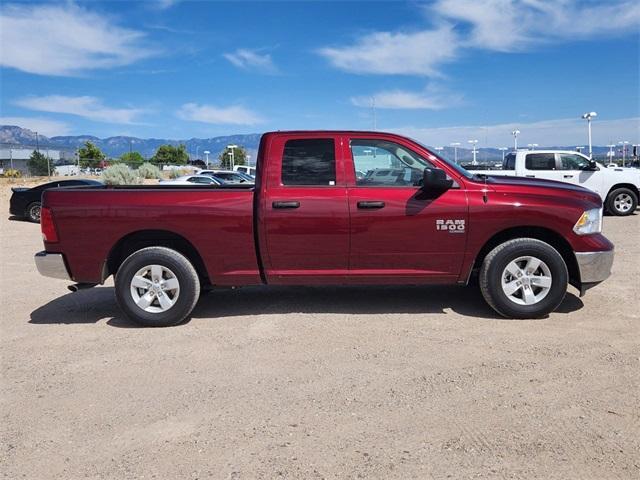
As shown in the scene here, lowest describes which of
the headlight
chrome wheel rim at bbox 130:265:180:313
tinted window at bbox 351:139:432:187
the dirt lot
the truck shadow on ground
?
the dirt lot

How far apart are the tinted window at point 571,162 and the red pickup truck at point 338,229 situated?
11.0 m

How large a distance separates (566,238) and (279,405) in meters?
3.38

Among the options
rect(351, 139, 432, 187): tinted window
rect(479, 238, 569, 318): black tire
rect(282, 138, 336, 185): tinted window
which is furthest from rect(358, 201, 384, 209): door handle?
rect(479, 238, 569, 318): black tire

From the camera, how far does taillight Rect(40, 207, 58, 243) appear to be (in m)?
5.54

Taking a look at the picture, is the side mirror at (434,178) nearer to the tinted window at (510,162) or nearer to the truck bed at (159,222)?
the truck bed at (159,222)

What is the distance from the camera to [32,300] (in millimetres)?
6996

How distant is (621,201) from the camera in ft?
52.4

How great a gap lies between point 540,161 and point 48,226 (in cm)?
1380

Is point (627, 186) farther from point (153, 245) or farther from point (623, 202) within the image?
point (153, 245)

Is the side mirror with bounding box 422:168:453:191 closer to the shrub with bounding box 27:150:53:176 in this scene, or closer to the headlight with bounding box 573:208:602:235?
the headlight with bounding box 573:208:602:235

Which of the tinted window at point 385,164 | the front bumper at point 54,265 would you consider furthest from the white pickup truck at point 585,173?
the front bumper at point 54,265

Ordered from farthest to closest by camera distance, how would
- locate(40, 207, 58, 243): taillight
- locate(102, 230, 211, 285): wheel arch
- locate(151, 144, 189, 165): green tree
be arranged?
locate(151, 144, 189, 165): green tree, locate(102, 230, 211, 285): wheel arch, locate(40, 207, 58, 243): taillight

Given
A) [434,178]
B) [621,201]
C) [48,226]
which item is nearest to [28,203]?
[48,226]

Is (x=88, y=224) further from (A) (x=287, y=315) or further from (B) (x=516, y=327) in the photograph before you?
(B) (x=516, y=327)
